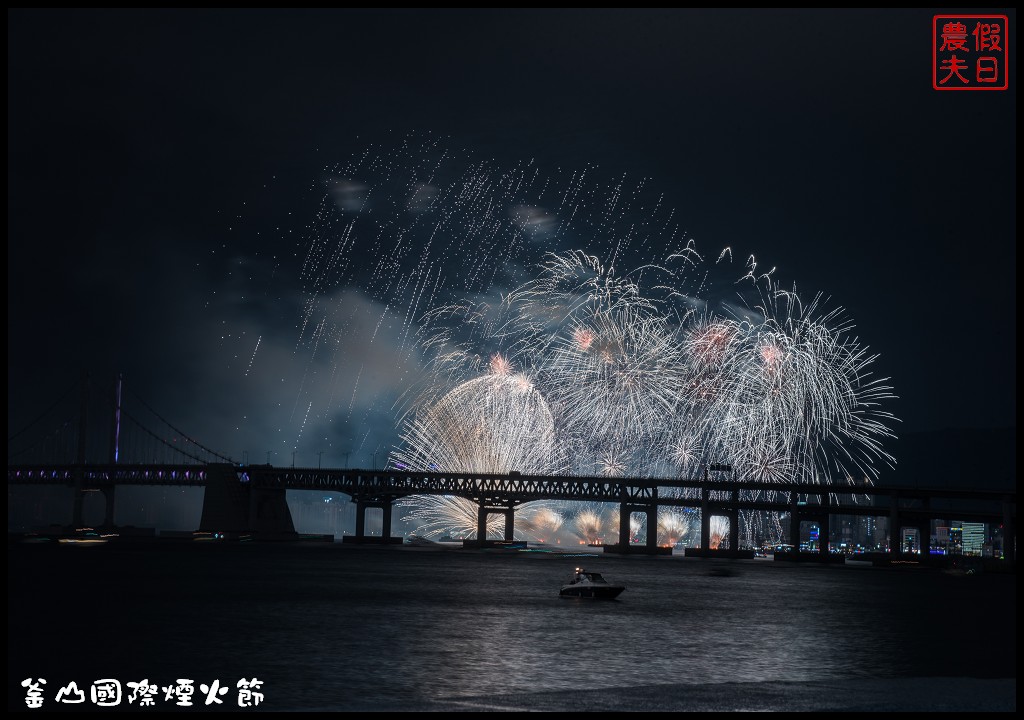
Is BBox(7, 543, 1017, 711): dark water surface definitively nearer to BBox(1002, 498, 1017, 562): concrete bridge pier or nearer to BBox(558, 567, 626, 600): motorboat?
BBox(558, 567, 626, 600): motorboat

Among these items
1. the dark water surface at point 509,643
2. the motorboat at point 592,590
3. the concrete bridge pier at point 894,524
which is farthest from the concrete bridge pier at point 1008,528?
the motorboat at point 592,590

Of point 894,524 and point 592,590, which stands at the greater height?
point 894,524

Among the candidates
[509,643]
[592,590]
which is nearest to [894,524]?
Result: [592,590]

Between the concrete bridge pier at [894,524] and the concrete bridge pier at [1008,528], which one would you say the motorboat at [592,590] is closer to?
the concrete bridge pier at [1008,528]

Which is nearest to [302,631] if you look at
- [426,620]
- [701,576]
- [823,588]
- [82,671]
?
[426,620]

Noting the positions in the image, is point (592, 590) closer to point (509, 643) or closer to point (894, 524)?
point (509, 643)

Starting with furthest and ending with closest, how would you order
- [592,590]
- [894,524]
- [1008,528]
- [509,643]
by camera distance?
[894,524] < [1008,528] < [592,590] < [509,643]

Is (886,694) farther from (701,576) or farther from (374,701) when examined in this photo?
(701,576)

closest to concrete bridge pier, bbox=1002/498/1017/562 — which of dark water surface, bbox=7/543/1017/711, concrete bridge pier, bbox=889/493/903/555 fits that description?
concrete bridge pier, bbox=889/493/903/555
